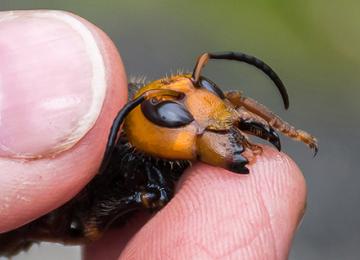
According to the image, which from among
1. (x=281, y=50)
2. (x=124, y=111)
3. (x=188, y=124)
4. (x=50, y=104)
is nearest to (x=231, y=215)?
(x=188, y=124)

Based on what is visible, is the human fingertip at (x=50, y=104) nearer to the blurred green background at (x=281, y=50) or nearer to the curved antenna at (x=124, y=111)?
the curved antenna at (x=124, y=111)

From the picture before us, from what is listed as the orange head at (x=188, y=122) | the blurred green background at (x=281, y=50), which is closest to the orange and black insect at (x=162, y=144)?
the orange head at (x=188, y=122)

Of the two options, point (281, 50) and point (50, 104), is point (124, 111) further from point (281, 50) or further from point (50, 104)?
point (281, 50)

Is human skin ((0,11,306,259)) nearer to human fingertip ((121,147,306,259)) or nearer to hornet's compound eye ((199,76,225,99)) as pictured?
human fingertip ((121,147,306,259))

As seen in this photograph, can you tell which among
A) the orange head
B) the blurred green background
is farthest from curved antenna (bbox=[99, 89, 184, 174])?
the blurred green background

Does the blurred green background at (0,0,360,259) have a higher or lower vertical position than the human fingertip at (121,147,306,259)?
lower

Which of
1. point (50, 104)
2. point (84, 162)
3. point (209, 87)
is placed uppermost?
point (209, 87)

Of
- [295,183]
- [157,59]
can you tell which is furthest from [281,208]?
[157,59]
